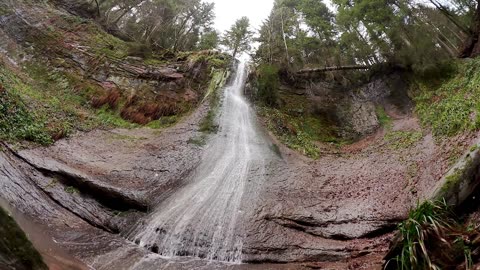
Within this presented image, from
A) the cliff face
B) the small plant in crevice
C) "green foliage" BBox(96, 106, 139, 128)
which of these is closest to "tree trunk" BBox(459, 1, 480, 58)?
the small plant in crevice

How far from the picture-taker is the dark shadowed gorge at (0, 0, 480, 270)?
938 centimetres

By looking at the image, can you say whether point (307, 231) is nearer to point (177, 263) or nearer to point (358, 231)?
point (358, 231)

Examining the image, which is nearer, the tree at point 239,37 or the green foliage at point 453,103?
the green foliage at point 453,103

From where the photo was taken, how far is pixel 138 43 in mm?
24688

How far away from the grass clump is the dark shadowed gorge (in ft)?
0.12

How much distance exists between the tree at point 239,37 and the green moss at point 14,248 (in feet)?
99.6

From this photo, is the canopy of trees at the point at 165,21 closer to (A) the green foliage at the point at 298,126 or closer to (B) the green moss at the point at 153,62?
(B) the green moss at the point at 153,62

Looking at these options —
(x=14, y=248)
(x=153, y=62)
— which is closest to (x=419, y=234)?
(x=14, y=248)

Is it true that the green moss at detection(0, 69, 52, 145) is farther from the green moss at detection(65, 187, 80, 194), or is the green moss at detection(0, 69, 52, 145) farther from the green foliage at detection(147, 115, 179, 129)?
the green foliage at detection(147, 115, 179, 129)

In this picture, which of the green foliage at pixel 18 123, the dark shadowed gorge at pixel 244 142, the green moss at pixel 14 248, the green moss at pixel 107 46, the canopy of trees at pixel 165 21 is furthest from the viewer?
the canopy of trees at pixel 165 21

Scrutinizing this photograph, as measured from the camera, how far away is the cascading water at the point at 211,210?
34.2 ft

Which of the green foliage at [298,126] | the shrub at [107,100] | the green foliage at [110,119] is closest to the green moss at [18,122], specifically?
the green foliage at [110,119]

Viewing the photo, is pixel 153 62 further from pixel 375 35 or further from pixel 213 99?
pixel 375 35

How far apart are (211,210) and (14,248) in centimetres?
767
